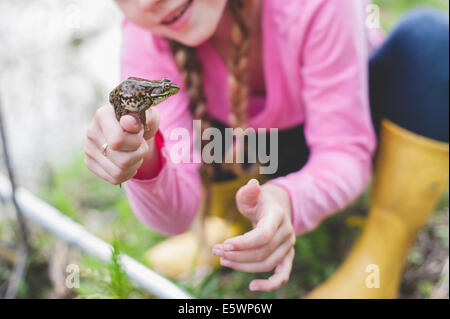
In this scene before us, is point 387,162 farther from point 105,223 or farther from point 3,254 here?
point 3,254

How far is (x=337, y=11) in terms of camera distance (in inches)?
40.0

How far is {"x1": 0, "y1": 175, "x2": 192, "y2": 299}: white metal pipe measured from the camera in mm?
910

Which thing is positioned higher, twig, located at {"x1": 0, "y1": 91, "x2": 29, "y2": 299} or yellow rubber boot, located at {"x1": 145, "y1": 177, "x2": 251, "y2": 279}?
twig, located at {"x1": 0, "y1": 91, "x2": 29, "y2": 299}

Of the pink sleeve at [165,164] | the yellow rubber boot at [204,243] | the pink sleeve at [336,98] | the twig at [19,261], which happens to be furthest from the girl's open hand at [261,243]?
the twig at [19,261]

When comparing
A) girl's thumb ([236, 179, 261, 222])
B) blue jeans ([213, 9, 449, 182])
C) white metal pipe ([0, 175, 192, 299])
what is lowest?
white metal pipe ([0, 175, 192, 299])

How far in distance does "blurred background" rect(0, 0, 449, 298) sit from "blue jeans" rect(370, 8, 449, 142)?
0.36 m

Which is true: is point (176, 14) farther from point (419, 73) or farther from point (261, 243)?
point (419, 73)

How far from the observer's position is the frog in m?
0.54

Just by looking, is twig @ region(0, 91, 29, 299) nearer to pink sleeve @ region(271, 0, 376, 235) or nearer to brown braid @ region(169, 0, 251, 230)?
brown braid @ region(169, 0, 251, 230)

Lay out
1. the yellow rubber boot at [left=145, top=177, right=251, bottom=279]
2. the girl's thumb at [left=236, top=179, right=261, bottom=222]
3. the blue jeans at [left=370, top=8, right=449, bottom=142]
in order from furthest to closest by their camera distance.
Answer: the yellow rubber boot at [left=145, top=177, right=251, bottom=279] → the blue jeans at [left=370, top=8, right=449, bottom=142] → the girl's thumb at [left=236, top=179, right=261, bottom=222]

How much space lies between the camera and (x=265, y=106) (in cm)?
125

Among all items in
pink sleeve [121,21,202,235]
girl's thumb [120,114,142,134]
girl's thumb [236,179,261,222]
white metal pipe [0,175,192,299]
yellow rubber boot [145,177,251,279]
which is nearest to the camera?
girl's thumb [120,114,142,134]

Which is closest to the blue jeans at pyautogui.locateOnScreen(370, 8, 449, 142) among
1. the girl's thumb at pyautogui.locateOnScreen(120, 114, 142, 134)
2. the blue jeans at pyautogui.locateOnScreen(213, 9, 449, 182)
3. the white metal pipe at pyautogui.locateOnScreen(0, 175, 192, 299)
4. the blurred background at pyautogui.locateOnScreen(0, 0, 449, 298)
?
the blue jeans at pyautogui.locateOnScreen(213, 9, 449, 182)

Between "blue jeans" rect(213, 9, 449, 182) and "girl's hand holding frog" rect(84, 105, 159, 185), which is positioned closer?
"girl's hand holding frog" rect(84, 105, 159, 185)
